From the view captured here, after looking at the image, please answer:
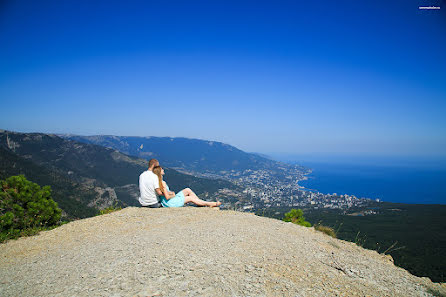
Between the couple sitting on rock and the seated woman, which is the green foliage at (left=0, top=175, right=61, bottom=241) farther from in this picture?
the seated woman

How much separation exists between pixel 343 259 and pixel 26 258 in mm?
9371

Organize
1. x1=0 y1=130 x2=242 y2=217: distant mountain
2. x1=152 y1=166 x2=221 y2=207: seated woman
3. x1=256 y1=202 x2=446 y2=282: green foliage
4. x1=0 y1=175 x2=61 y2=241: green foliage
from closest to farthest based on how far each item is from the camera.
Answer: x1=0 y1=175 x2=61 y2=241: green foliage → x1=152 y1=166 x2=221 y2=207: seated woman → x1=256 y1=202 x2=446 y2=282: green foliage → x1=0 y1=130 x2=242 y2=217: distant mountain

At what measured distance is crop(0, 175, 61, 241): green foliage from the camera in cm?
838

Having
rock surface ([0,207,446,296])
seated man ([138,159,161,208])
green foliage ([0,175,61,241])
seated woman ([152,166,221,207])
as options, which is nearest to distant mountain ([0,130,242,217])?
green foliage ([0,175,61,241])

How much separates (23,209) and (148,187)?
16.4 feet

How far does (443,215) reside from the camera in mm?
49344

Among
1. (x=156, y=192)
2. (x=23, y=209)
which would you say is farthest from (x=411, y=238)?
(x=23, y=209)

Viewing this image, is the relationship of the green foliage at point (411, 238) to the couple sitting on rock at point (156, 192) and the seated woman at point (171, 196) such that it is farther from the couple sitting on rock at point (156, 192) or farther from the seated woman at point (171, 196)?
the couple sitting on rock at point (156, 192)

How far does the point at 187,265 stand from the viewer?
5047 mm

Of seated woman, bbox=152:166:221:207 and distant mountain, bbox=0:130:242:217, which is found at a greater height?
seated woman, bbox=152:166:221:207

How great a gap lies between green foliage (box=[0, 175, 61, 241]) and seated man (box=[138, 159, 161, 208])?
3.96 m

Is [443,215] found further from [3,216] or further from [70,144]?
[70,144]

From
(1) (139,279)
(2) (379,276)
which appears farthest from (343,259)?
(1) (139,279)

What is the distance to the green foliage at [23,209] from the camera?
8.38 meters
